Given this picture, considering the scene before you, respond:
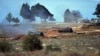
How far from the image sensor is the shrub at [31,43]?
99.3ft

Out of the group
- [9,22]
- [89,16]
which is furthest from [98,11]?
[9,22]

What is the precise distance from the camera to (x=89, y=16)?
3103 cm

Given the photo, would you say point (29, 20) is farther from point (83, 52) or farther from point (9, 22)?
point (83, 52)

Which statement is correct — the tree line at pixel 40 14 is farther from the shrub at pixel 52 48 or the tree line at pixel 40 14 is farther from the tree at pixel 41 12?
the shrub at pixel 52 48

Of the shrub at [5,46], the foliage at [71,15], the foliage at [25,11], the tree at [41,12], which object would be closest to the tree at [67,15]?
the foliage at [71,15]

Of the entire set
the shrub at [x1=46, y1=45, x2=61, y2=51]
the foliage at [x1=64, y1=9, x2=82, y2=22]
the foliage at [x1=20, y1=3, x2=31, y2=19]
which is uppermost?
the foliage at [x1=20, y1=3, x2=31, y2=19]

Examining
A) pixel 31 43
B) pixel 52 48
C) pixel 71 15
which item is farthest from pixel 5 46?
pixel 71 15

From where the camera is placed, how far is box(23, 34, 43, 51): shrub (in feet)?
99.3

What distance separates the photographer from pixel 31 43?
30.8m

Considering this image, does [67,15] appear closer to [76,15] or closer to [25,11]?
[76,15]

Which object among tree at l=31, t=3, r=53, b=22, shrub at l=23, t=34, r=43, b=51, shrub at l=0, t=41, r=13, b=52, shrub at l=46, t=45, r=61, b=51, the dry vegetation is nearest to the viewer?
the dry vegetation

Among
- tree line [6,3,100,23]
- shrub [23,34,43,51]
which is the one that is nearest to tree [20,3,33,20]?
tree line [6,3,100,23]

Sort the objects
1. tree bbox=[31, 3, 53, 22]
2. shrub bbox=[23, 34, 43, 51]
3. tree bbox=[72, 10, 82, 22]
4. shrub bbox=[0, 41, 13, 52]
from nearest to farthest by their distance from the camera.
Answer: shrub bbox=[0, 41, 13, 52] < shrub bbox=[23, 34, 43, 51] < tree bbox=[31, 3, 53, 22] < tree bbox=[72, 10, 82, 22]

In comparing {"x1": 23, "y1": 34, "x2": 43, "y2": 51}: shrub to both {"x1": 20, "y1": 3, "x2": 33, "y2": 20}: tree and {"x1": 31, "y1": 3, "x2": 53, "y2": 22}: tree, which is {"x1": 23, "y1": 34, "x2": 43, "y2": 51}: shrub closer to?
{"x1": 20, "y1": 3, "x2": 33, "y2": 20}: tree
